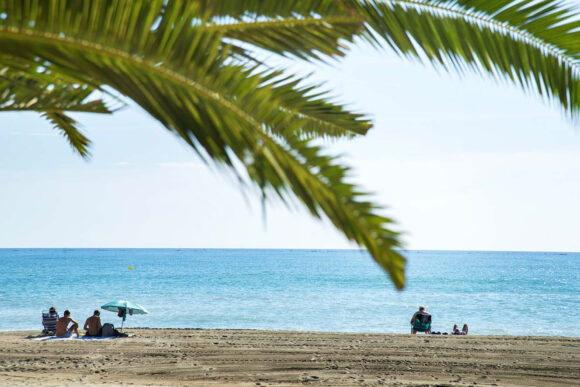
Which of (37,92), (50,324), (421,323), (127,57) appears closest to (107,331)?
(50,324)

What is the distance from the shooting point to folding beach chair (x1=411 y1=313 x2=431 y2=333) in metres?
15.8

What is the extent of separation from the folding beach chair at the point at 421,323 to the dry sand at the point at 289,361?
1.45 metres

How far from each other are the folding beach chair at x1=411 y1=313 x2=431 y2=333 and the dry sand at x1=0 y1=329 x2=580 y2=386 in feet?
4.77

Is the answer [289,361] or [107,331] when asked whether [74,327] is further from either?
[289,361]

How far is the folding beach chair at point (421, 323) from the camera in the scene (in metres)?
15.8

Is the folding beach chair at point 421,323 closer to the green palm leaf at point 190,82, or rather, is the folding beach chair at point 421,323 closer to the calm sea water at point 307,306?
the calm sea water at point 307,306

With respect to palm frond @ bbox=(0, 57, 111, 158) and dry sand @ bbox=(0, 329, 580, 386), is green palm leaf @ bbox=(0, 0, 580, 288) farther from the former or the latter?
dry sand @ bbox=(0, 329, 580, 386)

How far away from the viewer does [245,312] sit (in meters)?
32.3

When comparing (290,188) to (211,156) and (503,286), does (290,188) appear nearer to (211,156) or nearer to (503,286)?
(211,156)

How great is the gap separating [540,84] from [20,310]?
113 ft

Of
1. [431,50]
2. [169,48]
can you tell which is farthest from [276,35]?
[169,48]

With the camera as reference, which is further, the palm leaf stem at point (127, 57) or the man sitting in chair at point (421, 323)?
the man sitting in chair at point (421, 323)

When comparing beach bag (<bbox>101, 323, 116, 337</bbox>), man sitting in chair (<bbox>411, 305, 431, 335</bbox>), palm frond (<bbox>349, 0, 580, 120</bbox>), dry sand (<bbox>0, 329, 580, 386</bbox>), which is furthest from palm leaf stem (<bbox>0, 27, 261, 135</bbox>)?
man sitting in chair (<bbox>411, 305, 431, 335</bbox>)

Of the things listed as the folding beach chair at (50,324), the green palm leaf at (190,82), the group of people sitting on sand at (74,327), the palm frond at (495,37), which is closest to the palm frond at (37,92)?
the green palm leaf at (190,82)
